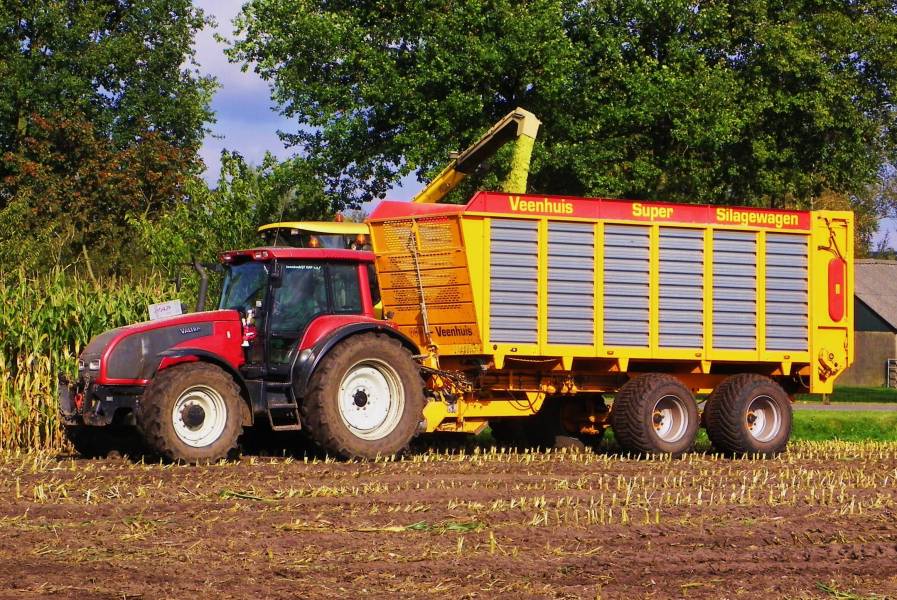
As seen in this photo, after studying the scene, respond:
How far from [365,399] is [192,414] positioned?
197 centimetres

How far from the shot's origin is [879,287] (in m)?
52.8

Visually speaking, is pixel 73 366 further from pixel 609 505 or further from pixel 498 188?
pixel 498 188

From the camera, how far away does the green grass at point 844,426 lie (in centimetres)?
2353

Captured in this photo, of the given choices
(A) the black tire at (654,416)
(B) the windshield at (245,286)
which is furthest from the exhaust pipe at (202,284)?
(A) the black tire at (654,416)

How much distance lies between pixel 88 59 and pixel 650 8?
22066 millimetres

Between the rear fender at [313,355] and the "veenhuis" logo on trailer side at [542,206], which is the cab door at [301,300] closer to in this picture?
the rear fender at [313,355]

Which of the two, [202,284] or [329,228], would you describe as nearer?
[202,284]

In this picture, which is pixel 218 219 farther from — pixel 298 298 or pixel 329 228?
pixel 298 298

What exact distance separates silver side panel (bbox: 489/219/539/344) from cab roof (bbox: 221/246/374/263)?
56.8 inches

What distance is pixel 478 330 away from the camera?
15.1 meters

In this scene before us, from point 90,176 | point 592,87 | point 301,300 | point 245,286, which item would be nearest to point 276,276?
point 301,300

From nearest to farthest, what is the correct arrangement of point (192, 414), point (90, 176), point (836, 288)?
point (192, 414)
point (836, 288)
point (90, 176)

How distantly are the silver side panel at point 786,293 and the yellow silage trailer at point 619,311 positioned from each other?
2 cm

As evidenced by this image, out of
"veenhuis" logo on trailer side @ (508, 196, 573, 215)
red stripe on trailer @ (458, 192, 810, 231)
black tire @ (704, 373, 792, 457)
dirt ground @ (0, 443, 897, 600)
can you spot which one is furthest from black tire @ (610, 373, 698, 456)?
"veenhuis" logo on trailer side @ (508, 196, 573, 215)
